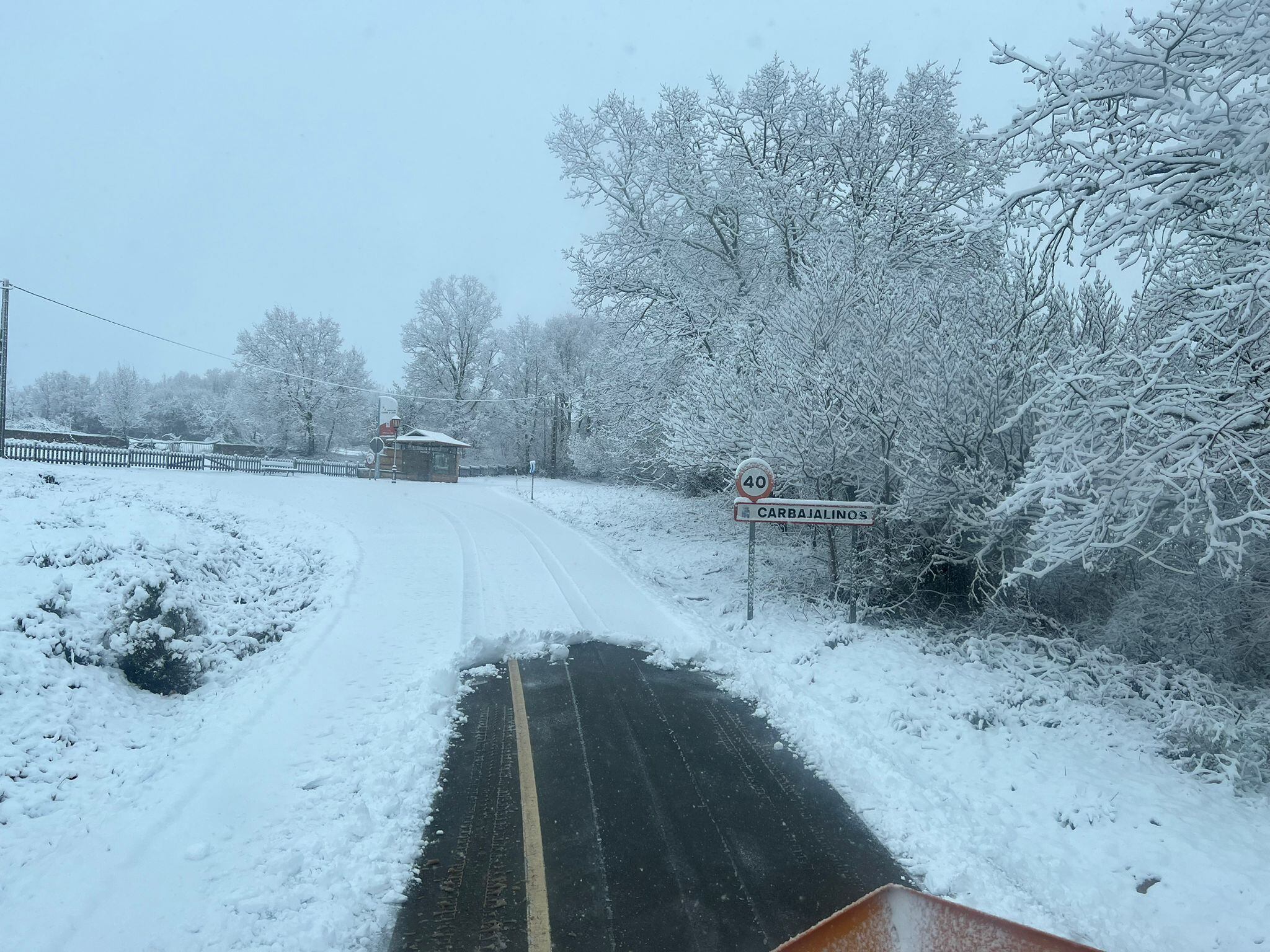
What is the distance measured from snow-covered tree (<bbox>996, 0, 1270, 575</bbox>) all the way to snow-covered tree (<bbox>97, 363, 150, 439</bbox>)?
90426mm

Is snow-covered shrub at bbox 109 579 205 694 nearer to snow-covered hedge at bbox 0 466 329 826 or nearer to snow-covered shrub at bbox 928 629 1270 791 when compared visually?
snow-covered hedge at bbox 0 466 329 826

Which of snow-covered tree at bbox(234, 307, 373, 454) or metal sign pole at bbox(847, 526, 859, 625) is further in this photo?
snow-covered tree at bbox(234, 307, 373, 454)

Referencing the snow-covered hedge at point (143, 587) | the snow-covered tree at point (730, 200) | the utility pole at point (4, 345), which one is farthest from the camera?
the utility pole at point (4, 345)

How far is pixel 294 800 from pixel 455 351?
61029 mm

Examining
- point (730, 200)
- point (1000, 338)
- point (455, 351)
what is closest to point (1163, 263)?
point (1000, 338)

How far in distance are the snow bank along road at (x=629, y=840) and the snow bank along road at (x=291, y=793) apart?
1.05 ft

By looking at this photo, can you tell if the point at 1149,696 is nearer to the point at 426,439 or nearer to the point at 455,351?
the point at 426,439

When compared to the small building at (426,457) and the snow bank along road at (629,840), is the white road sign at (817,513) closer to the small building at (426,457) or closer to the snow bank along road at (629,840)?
the snow bank along road at (629,840)

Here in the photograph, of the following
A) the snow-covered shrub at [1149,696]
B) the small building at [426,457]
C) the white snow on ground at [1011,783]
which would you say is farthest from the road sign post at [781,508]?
the small building at [426,457]

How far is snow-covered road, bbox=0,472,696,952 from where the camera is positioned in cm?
376

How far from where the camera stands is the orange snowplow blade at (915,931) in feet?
Result: 7.57

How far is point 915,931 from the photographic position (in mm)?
2461

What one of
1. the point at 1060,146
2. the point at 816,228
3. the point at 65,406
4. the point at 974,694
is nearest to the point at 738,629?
the point at 974,694

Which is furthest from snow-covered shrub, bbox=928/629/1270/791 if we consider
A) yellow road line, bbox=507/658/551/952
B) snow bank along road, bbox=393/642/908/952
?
yellow road line, bbox=507/658/551/952
